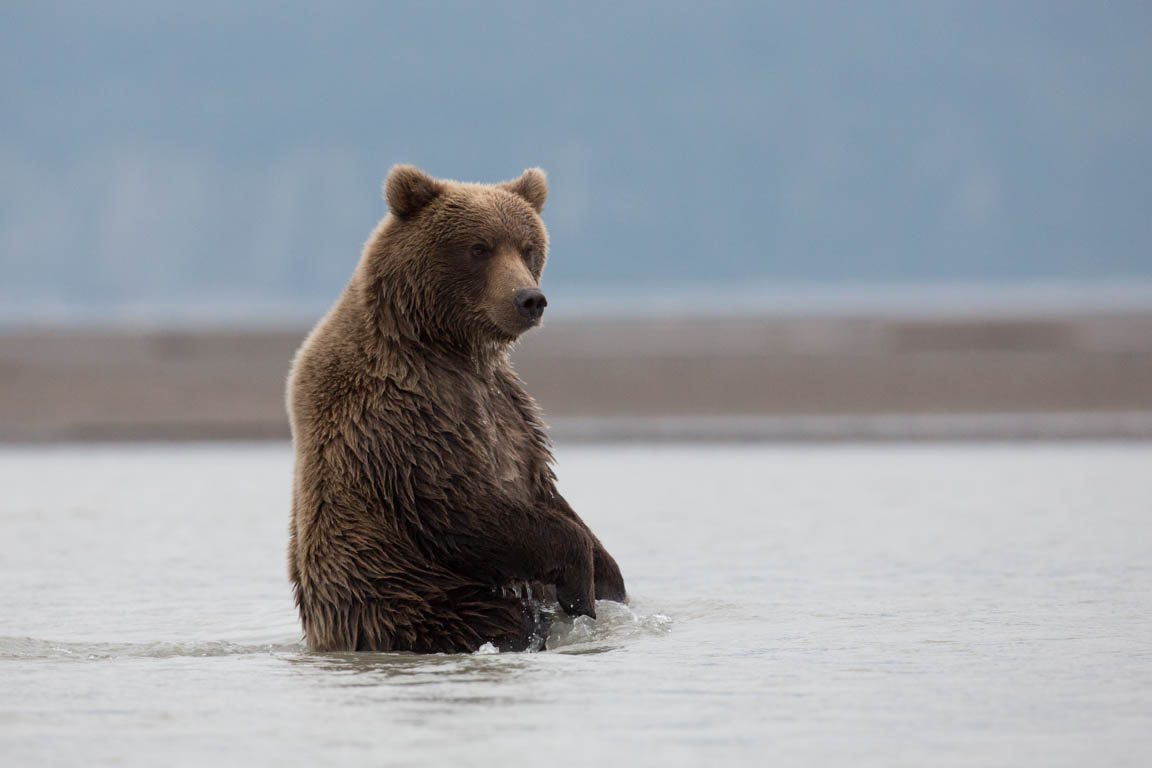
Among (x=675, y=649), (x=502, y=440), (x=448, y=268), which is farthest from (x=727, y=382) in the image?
(x=675, y=649)

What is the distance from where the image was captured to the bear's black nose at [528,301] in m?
5.59

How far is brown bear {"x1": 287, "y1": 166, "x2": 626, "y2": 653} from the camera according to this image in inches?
219

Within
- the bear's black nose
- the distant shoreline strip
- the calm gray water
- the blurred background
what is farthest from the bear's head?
the blurred background

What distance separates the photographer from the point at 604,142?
51.6 meters

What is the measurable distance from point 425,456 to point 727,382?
1564 cm

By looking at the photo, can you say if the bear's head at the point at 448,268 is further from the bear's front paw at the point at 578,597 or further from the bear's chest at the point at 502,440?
the bear's front paw at the point at 578,597

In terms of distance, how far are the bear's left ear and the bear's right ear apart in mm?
435

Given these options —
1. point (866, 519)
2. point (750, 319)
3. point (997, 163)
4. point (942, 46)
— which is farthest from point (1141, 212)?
point (866, 519)

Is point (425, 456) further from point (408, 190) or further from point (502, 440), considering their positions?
point (408, 190)

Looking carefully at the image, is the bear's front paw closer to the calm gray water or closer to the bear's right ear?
the calm gray water

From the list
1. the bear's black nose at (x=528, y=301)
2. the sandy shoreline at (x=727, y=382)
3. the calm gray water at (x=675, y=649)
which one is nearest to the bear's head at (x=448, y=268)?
the bear's black nose at (x=528, y=301)

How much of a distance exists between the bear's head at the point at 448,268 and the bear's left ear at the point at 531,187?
354 mm

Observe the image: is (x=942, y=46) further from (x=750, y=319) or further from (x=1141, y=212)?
(x=750, y=319)

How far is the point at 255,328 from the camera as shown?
2470 cm
